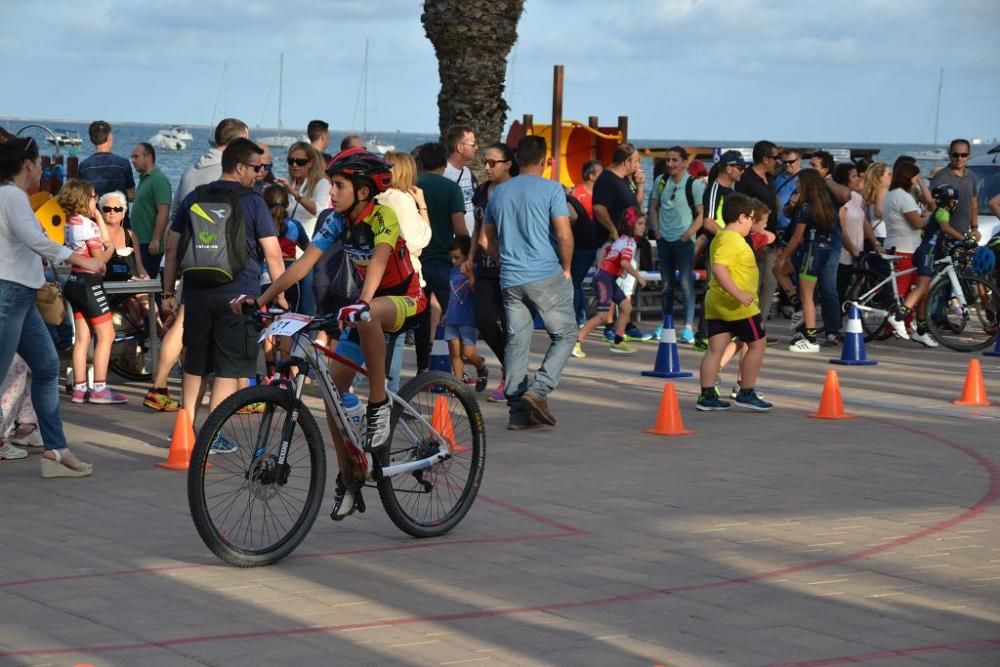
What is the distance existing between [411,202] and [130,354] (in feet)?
11.4

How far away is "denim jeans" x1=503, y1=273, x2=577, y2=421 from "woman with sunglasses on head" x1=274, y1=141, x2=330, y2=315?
2.51 metres

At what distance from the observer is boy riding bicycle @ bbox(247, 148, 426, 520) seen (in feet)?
23.5

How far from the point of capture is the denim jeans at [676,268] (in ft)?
52.0

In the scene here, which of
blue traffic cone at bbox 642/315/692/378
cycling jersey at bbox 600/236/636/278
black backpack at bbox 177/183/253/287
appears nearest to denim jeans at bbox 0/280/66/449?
black backpack at bbox 177/183/253/287

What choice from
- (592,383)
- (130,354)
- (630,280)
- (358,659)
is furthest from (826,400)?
(358,659)

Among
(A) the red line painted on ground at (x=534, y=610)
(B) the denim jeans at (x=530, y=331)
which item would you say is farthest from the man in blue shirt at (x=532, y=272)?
(A) the red line painted on ground at (x=534, y=610)

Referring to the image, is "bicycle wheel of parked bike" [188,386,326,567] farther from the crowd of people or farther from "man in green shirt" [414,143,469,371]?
"man in green shirt" [414,143,469,371]

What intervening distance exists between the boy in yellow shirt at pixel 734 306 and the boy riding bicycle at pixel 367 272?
14.4 ft

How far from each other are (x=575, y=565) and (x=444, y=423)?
3.56 feet

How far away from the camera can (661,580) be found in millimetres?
6668

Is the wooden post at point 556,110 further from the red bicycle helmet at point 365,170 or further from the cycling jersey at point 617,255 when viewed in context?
the red bicycle helmet at point 365,170

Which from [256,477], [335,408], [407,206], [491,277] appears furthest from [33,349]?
[491,277]

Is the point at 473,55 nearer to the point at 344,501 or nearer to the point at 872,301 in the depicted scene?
the point at 872,301

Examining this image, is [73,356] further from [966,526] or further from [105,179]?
[966,526]
